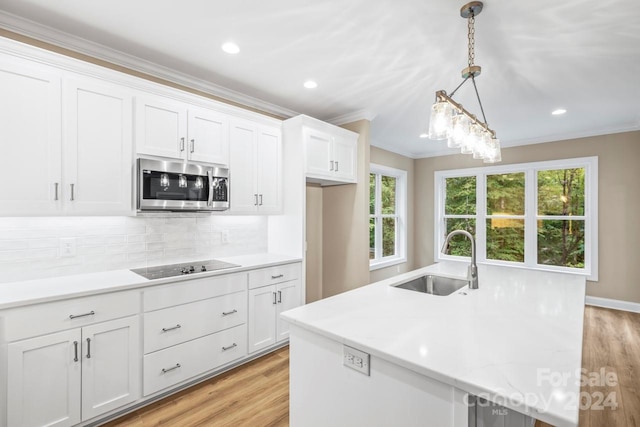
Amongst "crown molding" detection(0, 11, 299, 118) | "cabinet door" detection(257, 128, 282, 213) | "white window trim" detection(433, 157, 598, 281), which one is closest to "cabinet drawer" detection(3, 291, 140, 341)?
"cabinet door" detection(257, 128, 282, 213)

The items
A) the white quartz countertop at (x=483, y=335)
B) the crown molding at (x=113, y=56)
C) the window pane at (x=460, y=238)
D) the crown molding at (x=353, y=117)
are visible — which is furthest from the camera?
the window pane at (x=460, y=238)

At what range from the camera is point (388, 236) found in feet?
19.2

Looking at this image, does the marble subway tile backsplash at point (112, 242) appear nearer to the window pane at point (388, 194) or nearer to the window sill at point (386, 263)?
the window sill at point (386, 263)

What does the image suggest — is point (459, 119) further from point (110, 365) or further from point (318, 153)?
point (110, 365)

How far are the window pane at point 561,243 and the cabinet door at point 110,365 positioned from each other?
572 cm

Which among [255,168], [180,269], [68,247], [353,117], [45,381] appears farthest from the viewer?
[353,117]

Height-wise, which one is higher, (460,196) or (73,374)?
(460,196)

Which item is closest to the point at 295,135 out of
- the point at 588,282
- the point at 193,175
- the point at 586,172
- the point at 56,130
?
the point at 193,175

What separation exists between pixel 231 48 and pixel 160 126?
2.71ft

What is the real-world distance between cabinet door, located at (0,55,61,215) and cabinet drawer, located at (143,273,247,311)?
0.85m

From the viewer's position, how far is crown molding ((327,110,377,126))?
378 cm

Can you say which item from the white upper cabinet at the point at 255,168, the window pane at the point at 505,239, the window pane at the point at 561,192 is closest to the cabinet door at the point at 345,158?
the white upper cabinet at the point at 255,168

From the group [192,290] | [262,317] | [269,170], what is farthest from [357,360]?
[269,170]

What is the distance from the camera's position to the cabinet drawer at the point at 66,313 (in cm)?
173
